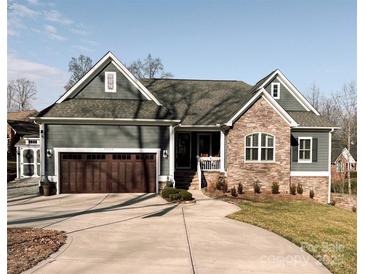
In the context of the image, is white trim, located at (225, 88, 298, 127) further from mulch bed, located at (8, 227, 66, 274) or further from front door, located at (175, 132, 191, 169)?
mulch bed, located at (8, 227, 66, 274)

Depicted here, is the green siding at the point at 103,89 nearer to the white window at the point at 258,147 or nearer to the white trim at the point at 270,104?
the white trim at the point at 270,104

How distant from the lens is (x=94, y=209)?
13.5m

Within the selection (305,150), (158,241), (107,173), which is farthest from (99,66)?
(305,150)

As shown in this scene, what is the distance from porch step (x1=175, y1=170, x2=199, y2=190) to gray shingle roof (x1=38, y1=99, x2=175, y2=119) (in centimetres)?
463

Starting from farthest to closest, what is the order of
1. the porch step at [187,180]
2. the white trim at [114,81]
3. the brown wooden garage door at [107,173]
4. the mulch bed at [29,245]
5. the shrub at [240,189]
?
1. the porch step at [187,180]
2. the white trim at [114,81]
3. the shrub at [240,189]
4. the brown wooden garage door at [107,173]
5. the mulch bed at [29,245]

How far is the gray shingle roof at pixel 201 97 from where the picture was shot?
21766 mm

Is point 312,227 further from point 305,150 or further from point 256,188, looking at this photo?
point 305,150

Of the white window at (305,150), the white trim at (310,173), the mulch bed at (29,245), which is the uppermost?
the white window at (305,150)

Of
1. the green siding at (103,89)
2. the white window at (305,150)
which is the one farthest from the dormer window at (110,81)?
the white window at (305,150)

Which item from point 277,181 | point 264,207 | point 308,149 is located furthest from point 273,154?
point 264,207

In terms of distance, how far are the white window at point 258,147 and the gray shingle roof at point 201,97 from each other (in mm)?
2227

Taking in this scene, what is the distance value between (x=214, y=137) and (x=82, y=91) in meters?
10.3

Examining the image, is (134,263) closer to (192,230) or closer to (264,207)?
(192,230)

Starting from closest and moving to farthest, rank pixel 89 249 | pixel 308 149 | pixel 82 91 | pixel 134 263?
1. pixel 134 263
2. pixel 89 249
3. pixel 82 91
4. pixel 308 149
